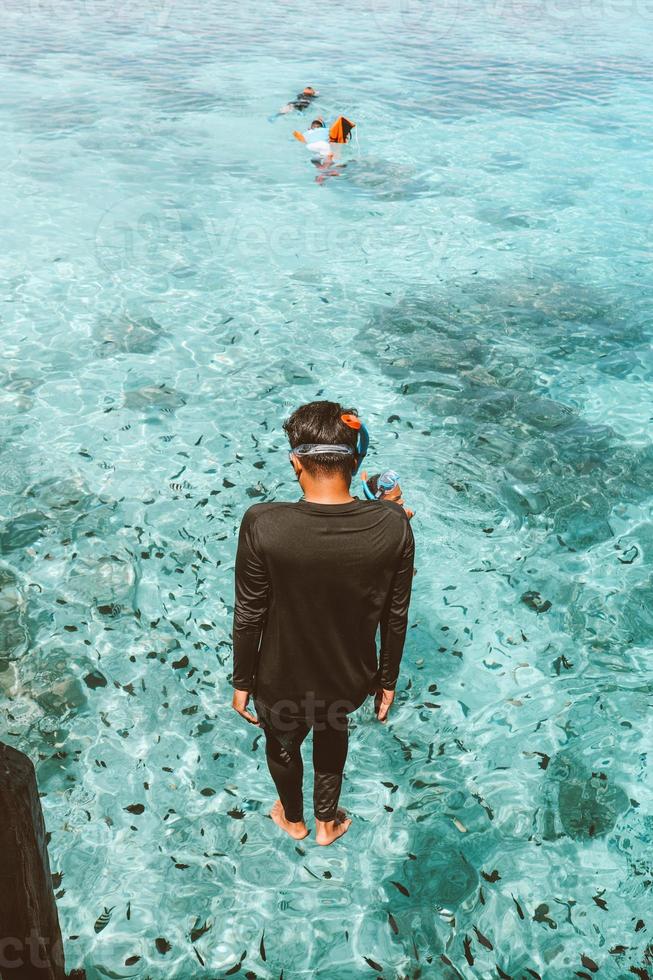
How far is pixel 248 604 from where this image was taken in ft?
10.4

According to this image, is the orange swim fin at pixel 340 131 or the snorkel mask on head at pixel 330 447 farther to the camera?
the orange swim fin at pixel 340 131

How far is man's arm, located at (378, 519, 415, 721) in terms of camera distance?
308 cm

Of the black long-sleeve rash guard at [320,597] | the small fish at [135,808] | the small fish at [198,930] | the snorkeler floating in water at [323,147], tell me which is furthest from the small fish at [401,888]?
the snorkeler floating in water at [323,147]

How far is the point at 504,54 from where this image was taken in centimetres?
2639

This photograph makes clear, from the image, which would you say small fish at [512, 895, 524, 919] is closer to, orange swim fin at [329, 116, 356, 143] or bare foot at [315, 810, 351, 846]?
bare foot at [315, 810, 351, 846]

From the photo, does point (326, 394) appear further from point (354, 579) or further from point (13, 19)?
point (13, 19)

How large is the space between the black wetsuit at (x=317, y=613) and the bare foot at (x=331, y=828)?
0.50 meters

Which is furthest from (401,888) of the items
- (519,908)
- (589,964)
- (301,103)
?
(301,103)

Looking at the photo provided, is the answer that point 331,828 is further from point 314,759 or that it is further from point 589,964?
point 589,964

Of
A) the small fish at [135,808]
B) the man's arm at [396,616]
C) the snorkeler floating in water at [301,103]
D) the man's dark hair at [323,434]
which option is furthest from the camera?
the snorkeler floating in water at [301,103]

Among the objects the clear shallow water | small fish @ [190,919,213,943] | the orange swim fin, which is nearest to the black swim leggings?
the clear shallow water

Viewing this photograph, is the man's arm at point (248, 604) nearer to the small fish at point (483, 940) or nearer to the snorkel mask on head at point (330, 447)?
the snorkel mask on head at point (330, 447)

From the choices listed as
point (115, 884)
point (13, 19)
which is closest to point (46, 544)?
point (115, 884)

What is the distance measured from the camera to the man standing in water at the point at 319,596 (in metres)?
2.91
